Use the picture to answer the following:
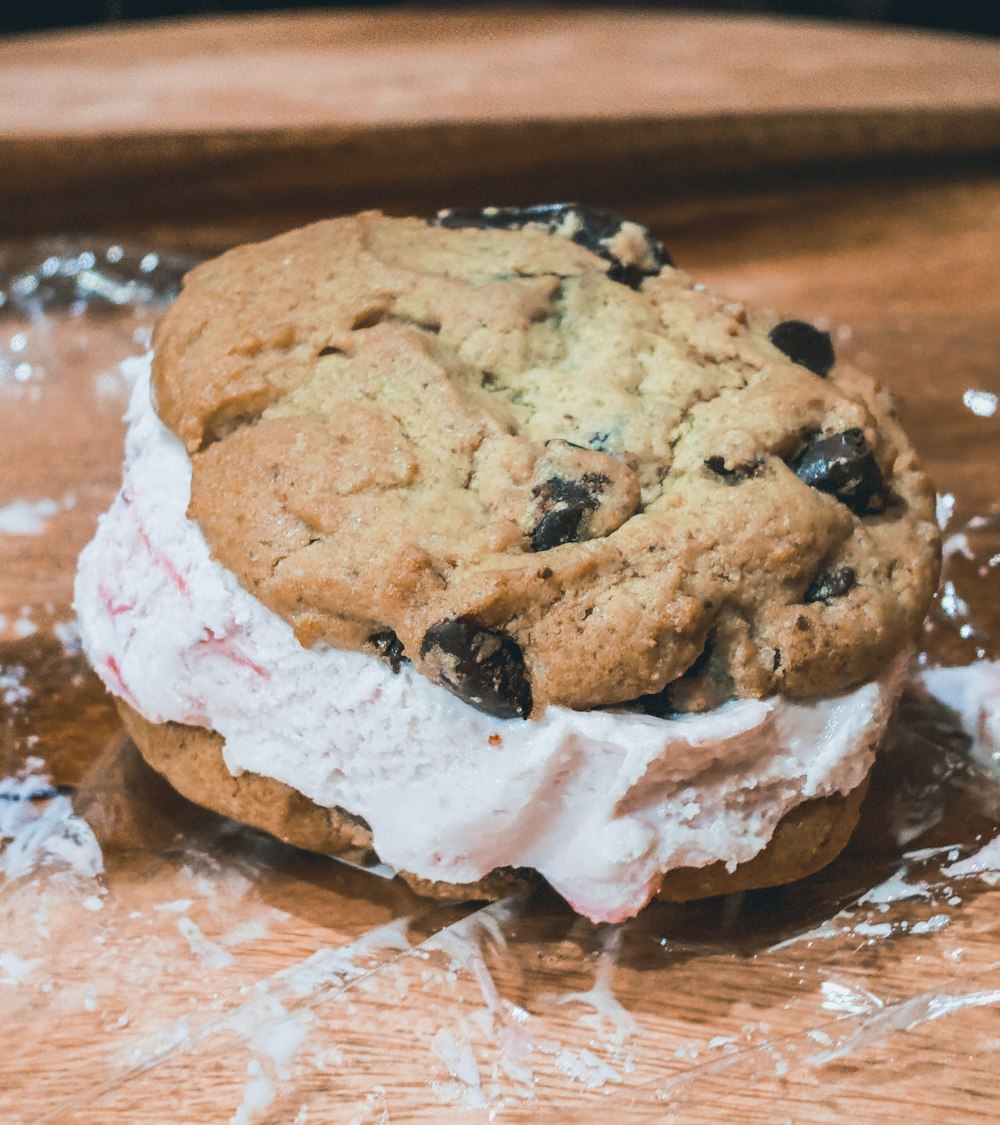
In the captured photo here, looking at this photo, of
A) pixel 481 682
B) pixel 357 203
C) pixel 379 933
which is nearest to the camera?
pixel 481 682

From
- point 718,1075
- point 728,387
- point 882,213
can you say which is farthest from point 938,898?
point 882,213

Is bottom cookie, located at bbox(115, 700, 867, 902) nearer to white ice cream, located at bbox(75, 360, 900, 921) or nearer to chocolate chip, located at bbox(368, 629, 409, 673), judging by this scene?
white ice cream, located at bbox(75, 360, 900, 921)

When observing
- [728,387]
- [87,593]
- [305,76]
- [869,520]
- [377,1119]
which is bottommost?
[377,1119]

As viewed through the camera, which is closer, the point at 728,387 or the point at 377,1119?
the point at 377,1119

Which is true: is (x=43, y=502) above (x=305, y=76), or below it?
below

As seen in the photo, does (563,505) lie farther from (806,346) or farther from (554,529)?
(806,346)

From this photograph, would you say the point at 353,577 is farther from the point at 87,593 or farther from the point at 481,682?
the point at 87,593

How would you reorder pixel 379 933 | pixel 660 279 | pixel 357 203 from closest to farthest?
pixel 379 933, pixel 660 279, pixel 357 203

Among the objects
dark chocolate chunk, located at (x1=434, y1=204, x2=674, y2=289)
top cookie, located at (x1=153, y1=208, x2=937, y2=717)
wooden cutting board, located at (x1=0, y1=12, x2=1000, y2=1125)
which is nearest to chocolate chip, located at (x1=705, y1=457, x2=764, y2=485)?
top cookie, located at (x1=153, y1=208, x2=937, y2=717)
